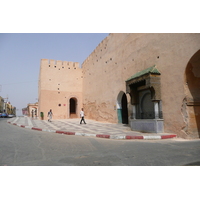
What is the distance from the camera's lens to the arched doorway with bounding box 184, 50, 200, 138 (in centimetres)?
634

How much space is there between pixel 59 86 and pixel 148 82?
528 inches

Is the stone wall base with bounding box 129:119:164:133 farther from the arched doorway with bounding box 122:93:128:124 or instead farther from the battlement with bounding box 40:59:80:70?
the battlement with bounding box 40:59:80:70

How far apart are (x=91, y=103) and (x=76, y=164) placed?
44.5 ft

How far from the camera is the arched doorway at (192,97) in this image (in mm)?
6336

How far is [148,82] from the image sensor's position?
7.35 meters

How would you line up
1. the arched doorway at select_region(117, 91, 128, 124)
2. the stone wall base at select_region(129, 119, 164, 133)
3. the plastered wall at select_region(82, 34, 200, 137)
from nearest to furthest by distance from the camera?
the plastered wall at select_region(82, 34, 200, 137) → the stone wall base at select_region(129, 119, 164, 133) → the arched doorway at select_region(117, 91, 128, 124)

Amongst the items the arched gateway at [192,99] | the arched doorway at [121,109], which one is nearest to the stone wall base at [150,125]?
the arched gateway at [192,99]

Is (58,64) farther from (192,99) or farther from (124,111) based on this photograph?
(192,99)

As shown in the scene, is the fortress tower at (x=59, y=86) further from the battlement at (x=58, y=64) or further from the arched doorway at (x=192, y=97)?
the arched doorway at (x=192, y=97)

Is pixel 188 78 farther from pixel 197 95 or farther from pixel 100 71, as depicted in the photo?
pixel 100 71

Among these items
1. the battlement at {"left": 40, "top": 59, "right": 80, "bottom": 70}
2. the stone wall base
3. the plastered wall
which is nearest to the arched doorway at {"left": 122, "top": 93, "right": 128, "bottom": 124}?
the plastered wall

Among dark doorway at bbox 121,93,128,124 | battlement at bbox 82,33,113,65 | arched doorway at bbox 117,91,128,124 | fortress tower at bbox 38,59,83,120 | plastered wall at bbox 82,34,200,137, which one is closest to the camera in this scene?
plastered wall at bbox 82,34,200,137

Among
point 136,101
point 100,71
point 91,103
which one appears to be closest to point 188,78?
point 136,101

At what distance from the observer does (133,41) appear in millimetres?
10047
